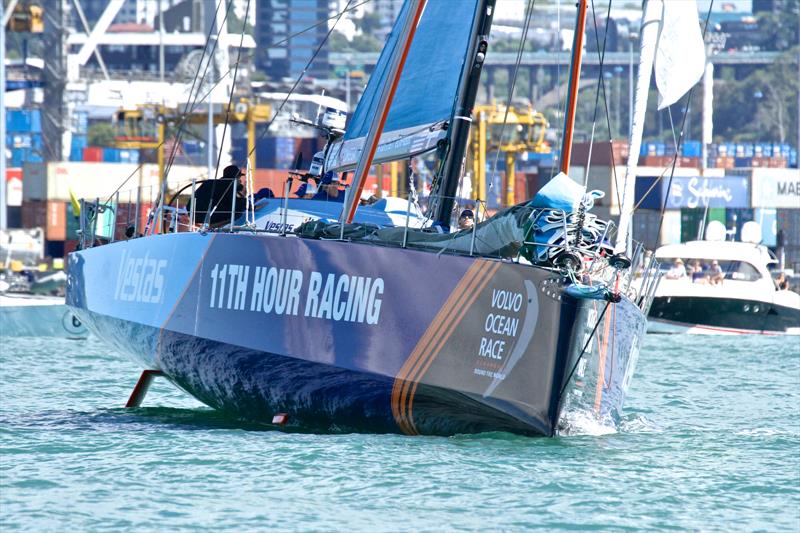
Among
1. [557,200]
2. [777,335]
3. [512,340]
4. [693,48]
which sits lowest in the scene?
[777,335]

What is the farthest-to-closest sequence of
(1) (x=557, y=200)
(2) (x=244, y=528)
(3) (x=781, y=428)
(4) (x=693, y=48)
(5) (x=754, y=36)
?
(5) (x=754, y=36) < (4) (x=693, y=48) < (3) (x=781, y=428) < (1) (x=557, y=200) < (2) (x=244, y=528)

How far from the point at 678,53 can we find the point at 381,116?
5.69 metres

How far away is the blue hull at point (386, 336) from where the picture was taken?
29.8 feet

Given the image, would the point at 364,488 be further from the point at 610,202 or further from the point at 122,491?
the point at 610,202

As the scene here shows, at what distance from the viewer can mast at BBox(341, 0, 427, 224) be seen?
10297mm

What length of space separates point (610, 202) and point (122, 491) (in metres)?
40.3

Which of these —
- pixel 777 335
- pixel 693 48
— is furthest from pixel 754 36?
pixel 693 48

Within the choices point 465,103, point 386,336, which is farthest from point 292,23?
point 386,336

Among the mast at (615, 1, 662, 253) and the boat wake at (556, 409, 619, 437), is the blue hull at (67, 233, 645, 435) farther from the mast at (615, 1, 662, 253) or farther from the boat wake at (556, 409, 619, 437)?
the mast at (615, 1, 662, 253)

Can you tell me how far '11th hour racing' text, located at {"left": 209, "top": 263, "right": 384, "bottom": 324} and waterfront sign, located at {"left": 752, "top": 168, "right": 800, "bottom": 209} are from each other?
40460 millimetres

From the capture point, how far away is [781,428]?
11688mm

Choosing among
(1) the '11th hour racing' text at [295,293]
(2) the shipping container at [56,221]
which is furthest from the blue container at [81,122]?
(1) the '11th hour racing' text at [295,293]

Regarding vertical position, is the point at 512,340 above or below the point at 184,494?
above

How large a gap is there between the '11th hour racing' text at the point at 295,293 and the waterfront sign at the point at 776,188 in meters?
40.5
